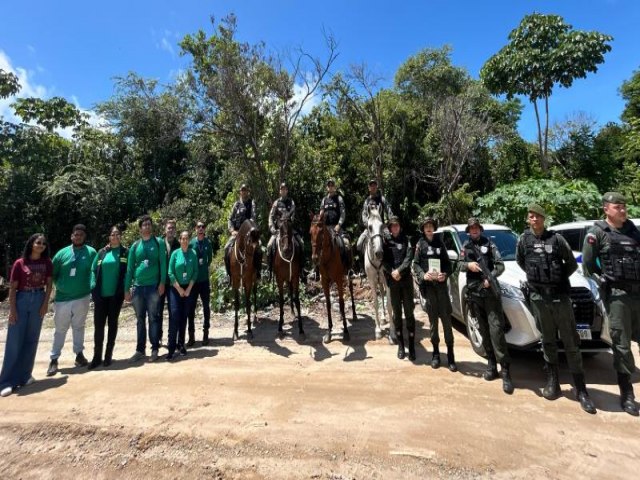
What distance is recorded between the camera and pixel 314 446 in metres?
3.46

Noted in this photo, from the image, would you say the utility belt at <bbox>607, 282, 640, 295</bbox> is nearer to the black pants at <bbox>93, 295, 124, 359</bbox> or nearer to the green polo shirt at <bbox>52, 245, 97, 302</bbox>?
the black pants at <bbox>93, 295, 124, 359</bbox>

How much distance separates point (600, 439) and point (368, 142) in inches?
546

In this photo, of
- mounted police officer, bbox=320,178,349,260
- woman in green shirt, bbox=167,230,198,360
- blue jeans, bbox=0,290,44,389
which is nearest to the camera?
blue jeans, bbox=0,290,44,389

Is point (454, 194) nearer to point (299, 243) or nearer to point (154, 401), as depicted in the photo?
point (299, 243)

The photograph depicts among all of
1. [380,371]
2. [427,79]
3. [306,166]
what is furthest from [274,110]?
[427,79]

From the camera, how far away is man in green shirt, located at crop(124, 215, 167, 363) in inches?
246

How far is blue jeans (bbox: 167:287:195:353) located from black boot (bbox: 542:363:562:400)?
18.6 ft

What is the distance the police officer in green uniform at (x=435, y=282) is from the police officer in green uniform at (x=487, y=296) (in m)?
0.32

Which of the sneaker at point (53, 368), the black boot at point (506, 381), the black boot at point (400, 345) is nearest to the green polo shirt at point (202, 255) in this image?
the sneaker at point (53, 368)

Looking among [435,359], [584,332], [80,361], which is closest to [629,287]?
[584,332]

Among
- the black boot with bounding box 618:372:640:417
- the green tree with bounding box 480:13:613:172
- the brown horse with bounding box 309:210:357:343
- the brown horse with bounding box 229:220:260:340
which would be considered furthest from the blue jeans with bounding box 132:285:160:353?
the green tree with bounding box 480:13:613:172

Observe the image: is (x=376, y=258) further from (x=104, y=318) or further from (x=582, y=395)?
(x=104, y=318)

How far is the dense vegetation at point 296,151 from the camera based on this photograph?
13.3 metres

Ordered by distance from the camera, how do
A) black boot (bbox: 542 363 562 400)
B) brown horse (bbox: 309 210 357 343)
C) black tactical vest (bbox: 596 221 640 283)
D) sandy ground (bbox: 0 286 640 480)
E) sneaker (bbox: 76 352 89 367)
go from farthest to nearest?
brown horse (bbox: 309 210 357 343), sneaker (bbox: 76 352 89 367), black boot (bbox: 542 363 562 400), black tactical vest (bbox: 596 221 640 283), sandy ground (bbox: 0 286 640 480)
